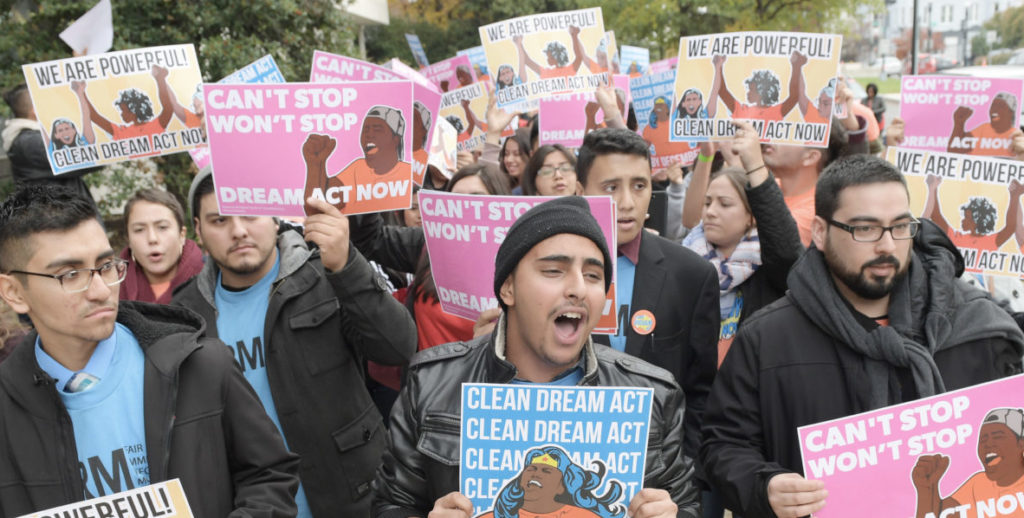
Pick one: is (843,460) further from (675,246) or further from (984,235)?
(984,235)

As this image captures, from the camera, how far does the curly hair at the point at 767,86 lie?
16.7 ft

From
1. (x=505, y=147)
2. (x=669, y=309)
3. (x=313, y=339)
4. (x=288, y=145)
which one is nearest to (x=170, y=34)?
(x=505, y=147)

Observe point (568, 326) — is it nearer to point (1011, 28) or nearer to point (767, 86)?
point (767, 86)

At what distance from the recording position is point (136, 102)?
5117mm

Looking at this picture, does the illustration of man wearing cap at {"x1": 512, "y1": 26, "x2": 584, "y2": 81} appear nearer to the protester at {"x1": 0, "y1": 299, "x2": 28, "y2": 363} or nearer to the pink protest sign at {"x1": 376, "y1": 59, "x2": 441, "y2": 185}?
the pink protest sign at {"x1": 376, "y1": 59, "x2": 441, "y2": 185}

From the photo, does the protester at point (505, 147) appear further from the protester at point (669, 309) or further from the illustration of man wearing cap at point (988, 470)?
the illustration of man wearing cap at point (988, 470)

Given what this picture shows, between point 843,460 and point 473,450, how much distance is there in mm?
1010

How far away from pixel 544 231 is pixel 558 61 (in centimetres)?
451

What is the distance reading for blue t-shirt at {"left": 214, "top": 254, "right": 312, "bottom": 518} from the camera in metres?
3.50

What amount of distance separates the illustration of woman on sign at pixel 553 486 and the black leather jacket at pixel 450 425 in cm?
21

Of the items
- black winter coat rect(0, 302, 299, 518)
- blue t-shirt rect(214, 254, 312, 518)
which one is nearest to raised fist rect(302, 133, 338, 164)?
blue t-shirt rect(214, 254, 312, 518)

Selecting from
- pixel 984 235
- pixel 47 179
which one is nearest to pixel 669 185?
pixel 984 235

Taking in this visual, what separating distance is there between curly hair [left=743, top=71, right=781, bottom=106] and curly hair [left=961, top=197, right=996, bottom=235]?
1239mm

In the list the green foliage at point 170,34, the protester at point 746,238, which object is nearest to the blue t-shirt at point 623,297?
the protester at point 746,238
